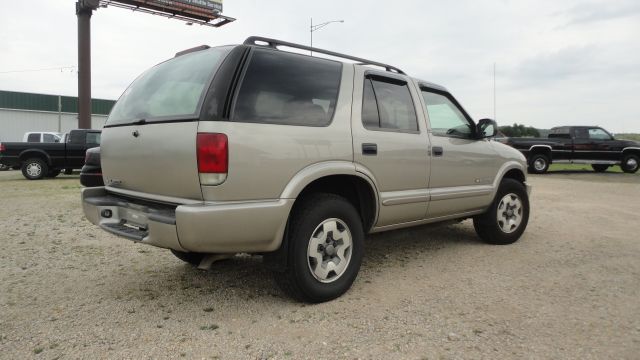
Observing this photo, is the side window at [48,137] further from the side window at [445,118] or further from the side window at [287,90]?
the side window at [287,90]

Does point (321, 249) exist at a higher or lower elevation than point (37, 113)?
lower

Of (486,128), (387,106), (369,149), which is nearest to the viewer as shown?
(369,149)

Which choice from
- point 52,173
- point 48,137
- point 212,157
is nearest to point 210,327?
point 212,157

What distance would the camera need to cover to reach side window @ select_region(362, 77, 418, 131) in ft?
11.8

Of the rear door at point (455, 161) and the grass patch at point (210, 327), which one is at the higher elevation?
the rear door at point (455, 161)

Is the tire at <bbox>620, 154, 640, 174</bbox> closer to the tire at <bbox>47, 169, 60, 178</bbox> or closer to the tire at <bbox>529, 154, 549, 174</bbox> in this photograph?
the tire at <bbox>529, 154, 549, 174</bbox>

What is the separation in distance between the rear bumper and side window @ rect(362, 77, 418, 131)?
3.73 ft

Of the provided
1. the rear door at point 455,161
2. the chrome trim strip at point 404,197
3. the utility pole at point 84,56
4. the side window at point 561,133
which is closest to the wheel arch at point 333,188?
the chrome trim strip at point 404,197

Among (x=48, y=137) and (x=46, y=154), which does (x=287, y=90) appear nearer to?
(x=46, y=154)

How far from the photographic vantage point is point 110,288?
141 inches

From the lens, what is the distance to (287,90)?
10.1ft

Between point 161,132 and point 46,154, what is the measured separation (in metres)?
13.3

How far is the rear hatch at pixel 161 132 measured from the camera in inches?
108

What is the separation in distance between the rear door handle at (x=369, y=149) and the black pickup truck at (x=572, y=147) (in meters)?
15.5
